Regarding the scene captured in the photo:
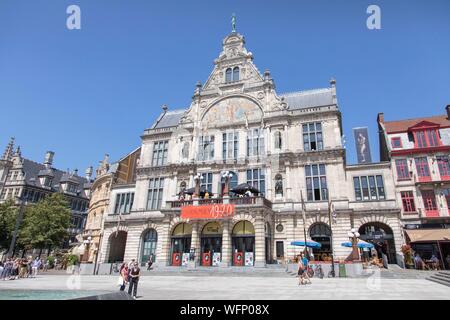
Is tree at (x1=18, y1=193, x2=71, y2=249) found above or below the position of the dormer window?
below

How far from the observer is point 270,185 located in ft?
117

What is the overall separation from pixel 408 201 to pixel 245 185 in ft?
59.5

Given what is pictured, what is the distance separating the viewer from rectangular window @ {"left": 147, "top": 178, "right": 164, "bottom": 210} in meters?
40.6

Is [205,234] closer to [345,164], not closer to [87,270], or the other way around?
[87,270]

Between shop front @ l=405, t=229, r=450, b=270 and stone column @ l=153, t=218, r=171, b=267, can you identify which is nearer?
shop front @ l=405, t=229, r=450, b=270

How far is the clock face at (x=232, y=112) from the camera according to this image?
3962cm

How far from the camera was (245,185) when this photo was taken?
32781mm

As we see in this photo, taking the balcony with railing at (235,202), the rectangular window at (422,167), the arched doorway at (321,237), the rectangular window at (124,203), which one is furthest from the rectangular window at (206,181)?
the rectangular window at (422,167)

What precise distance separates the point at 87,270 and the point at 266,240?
64.7 feet

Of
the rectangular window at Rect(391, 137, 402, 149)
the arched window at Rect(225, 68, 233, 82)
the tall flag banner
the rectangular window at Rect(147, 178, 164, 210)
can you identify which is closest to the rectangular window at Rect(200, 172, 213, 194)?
the rectangular window at Rect(147, 178, 164, 210)

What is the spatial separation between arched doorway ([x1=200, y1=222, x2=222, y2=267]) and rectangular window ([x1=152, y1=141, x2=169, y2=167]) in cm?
1328

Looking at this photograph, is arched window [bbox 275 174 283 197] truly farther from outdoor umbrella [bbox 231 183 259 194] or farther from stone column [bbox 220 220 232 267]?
stone column [bbox 220 220 232 267]

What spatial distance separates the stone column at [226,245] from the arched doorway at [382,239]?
14704 millimetres
